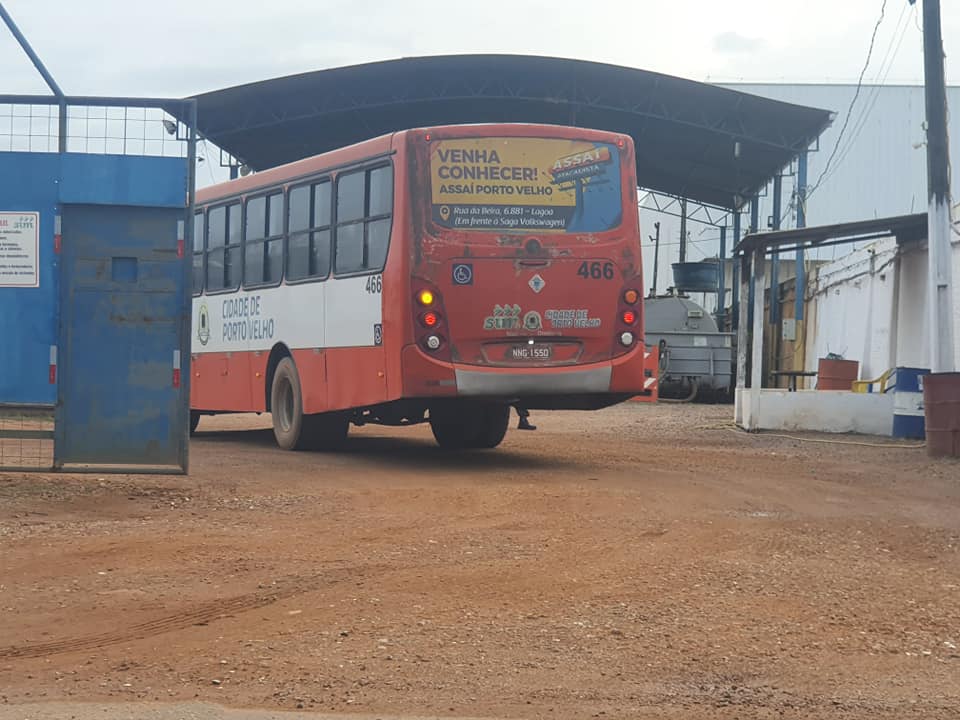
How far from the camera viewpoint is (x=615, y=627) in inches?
254

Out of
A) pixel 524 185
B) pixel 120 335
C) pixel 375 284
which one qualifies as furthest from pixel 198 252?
pixel 120 335

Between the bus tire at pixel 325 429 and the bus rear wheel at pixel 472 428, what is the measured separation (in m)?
1.20

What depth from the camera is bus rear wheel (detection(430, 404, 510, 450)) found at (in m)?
16.6

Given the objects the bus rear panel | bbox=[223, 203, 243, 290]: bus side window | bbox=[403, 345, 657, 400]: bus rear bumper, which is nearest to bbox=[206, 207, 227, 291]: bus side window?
bbox=[223, 203, 243, 290]: bus side window

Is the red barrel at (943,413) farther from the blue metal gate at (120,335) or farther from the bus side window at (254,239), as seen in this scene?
the blue metal gate at (120,335)

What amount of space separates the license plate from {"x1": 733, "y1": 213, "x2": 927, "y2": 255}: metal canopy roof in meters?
7.83

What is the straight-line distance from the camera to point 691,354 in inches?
1404

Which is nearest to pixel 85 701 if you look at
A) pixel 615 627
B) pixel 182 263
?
pixel 615 627

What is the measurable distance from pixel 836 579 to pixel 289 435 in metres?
8.96

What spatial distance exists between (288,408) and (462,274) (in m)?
3.54

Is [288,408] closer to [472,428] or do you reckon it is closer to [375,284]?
[472,428]

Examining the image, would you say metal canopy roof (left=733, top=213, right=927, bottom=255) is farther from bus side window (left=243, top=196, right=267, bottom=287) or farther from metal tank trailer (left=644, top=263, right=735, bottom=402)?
metal tank trailer (left=644, top=263, right=735, bottom=402)

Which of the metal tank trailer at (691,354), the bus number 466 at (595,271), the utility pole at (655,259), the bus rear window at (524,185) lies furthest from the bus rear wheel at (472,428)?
the utility pole at (655,259)

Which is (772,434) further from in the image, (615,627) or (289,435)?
(615,627)
